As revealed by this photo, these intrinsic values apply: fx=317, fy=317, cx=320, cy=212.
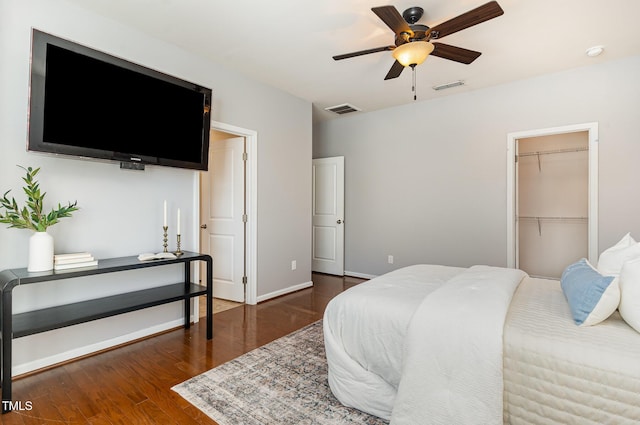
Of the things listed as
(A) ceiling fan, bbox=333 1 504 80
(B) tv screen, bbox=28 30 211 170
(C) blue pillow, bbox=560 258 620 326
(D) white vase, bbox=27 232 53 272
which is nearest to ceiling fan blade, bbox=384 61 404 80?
(A) ceiling fan, bbox=333 1 504 80

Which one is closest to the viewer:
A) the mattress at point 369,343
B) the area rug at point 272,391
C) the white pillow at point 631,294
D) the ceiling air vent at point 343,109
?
the white pillow at point 631,294

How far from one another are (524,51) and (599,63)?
103 cm

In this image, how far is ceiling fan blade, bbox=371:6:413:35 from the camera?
1996mm

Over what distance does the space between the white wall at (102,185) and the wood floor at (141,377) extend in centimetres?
22

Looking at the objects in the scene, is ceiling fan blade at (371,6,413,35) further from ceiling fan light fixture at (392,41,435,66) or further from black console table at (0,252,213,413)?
black console table at (0,252,213,413)

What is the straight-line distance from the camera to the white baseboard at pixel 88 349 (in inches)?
88.0

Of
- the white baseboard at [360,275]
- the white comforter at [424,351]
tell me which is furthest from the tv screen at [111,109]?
the white baseboard at [360,275]

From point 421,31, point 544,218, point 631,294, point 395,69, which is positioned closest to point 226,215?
point 395,69

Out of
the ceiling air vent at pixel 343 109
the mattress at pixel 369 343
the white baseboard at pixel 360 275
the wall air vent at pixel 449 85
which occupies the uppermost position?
the ceiling air vent at pixel 343 109

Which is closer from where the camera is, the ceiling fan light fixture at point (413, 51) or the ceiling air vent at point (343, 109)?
the ceiling fan light fixture at point (413, 51)

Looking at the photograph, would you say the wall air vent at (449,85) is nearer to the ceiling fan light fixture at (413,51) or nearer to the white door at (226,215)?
the ceiling fan light fixture at (413,51)

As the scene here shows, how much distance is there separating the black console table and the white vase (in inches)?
2.4

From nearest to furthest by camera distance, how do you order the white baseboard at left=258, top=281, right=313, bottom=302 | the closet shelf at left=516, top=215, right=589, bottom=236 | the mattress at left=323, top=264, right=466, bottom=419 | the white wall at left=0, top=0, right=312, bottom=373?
the mattress at left=323, top=264, right=466, bottom=419 → the white wall at left=0, top=0, right=312, bottom=373 → the white baseboard at left=258, top=281, right=313, bottom=302 → the closet shelf at left=516, top=215, right=589, bottom=236

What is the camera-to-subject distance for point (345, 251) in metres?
5.48
